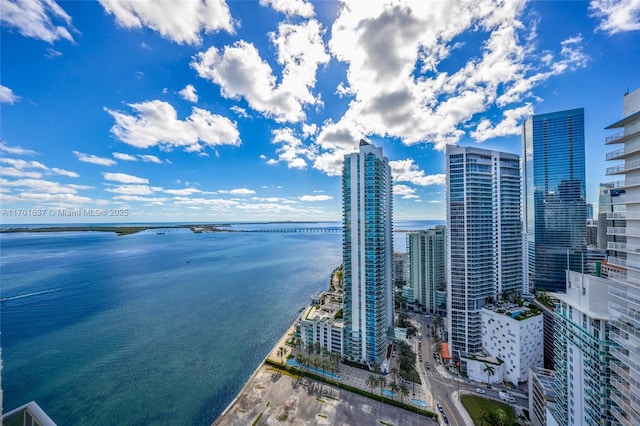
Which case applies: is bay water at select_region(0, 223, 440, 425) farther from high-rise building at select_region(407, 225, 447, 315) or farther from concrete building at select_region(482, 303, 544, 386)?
concrete building at select_region(482, 303, 544, 386)

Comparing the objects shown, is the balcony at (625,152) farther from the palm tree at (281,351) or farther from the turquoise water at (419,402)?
the palm tree at (281,351)

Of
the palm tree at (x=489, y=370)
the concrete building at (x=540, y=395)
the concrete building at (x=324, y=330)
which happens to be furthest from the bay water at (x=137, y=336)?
the concrete building at (x=540, y=395)

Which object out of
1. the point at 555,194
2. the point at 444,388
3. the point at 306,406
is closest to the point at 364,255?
the point at 444,388

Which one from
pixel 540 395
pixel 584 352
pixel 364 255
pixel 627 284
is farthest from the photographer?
pixel 364 255

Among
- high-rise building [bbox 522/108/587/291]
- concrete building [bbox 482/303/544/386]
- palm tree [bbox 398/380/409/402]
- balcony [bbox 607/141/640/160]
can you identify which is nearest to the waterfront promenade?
palm tree [bbox 398/380/409/402]

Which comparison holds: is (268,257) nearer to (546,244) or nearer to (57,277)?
(57,277)

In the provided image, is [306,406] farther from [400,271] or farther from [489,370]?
[400,271]
